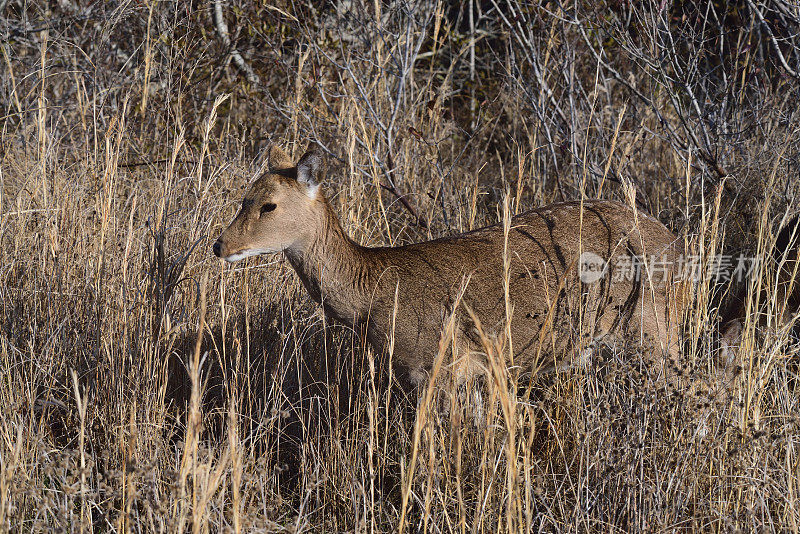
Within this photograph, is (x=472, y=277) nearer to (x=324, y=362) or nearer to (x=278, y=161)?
(x=324, y=362)

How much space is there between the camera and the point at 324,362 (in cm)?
474

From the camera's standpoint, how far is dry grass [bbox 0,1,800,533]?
3180mm

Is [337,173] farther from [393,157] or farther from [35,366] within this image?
[35,366]

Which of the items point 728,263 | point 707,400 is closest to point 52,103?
point 728,263

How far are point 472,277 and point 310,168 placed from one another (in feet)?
2.96

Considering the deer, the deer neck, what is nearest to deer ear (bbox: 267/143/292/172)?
the deer

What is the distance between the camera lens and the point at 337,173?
6914 mm

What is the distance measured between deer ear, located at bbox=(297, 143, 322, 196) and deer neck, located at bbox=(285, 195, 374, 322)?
0.10 m

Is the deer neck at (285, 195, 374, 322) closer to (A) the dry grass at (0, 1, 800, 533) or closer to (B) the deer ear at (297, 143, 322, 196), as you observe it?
(B) the deer ear at (297, 143, 322, 196)

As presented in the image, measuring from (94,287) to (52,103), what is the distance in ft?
12.4

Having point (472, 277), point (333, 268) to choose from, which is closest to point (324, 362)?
point (333, 268)

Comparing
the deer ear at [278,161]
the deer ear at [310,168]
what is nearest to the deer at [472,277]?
the deer ear at [310,168]

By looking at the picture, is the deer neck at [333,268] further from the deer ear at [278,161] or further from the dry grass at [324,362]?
the deer ear at [278,161]

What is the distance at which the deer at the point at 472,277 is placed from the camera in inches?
157
